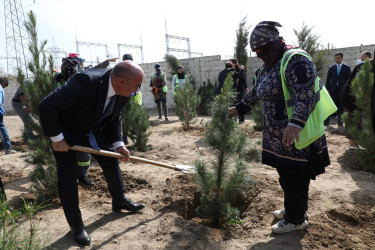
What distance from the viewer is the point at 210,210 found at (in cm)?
271

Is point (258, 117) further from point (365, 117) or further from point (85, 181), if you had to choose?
point (85, 181)

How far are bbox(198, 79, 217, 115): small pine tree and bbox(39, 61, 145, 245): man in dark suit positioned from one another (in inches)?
341

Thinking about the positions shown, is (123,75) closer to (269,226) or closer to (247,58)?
(269,226)

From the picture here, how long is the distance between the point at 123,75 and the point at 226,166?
4.12 ft

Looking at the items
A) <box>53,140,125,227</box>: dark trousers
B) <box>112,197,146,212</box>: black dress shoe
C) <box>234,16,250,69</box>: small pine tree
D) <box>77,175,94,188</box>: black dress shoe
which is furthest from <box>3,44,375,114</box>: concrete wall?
<box>53,140,125,227</box>: dark trousers

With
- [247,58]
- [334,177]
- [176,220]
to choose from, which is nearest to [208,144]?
[176,220]

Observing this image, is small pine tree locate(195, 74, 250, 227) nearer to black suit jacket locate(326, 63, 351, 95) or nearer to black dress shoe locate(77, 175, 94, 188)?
black dress shoe locate(77, 175, 94, 188)

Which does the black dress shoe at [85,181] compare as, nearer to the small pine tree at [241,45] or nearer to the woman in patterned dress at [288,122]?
the woman in patterned dress at [288,122]

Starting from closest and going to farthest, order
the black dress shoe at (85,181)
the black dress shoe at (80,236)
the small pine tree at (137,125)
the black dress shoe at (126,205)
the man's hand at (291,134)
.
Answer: the man's hand at (291,134), the black dress shoe at (80,236), the black dress shoe at (126,205), the black dress shoe at (85,181), the small pine tree at (137,125)

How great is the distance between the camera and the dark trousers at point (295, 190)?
2334 mm

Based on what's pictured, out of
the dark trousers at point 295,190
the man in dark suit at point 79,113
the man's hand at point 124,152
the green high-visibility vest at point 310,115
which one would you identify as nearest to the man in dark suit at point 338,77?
the dark trousers at point 295,190

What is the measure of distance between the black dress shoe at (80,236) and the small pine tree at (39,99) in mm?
983

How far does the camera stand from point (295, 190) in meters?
2.43

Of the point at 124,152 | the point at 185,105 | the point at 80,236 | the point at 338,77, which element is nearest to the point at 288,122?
the point at 124,152
